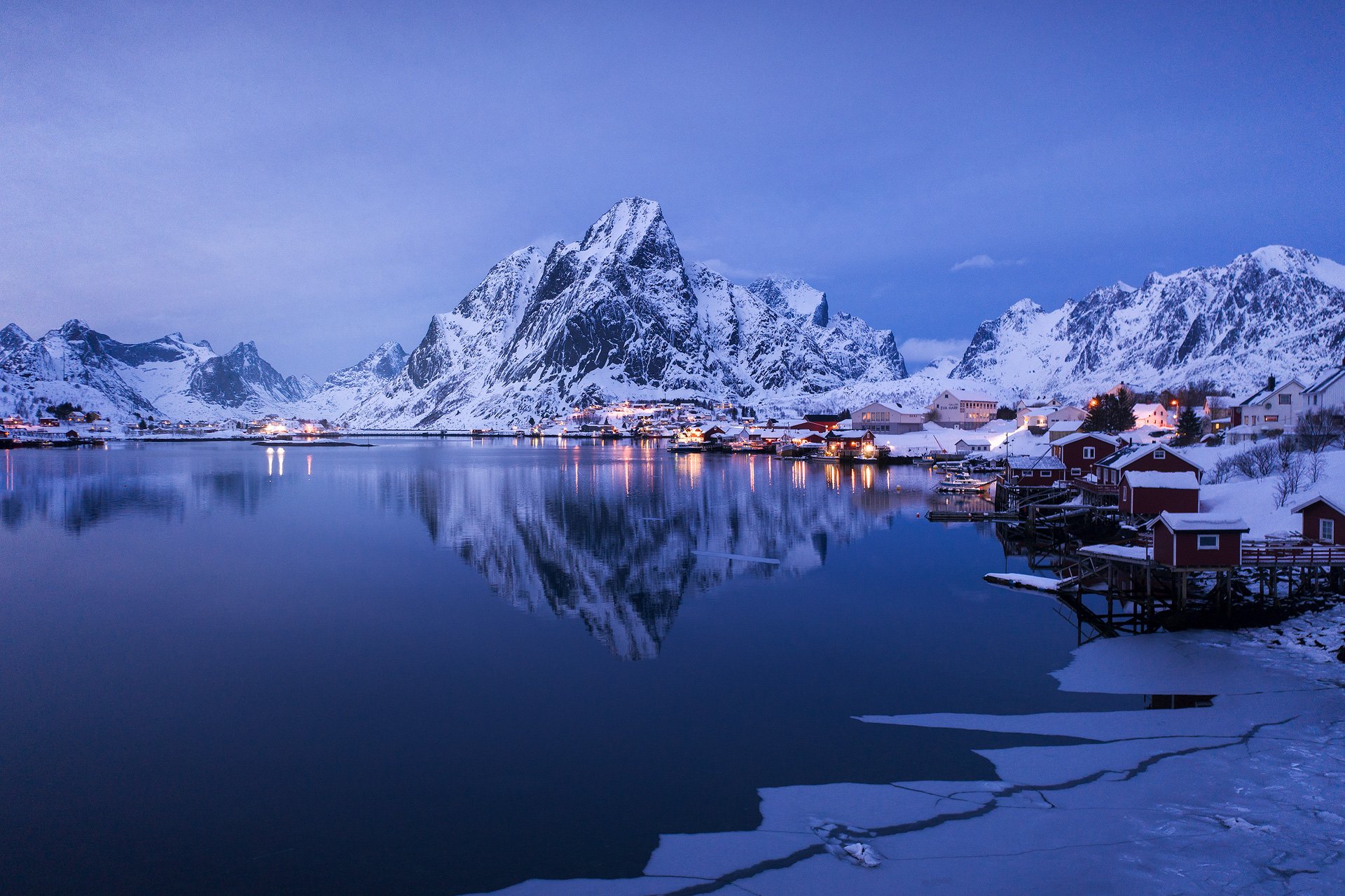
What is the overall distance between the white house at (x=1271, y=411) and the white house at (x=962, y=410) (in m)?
66.0

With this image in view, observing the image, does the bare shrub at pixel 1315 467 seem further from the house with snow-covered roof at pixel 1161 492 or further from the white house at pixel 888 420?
the white house at pixel 888 420

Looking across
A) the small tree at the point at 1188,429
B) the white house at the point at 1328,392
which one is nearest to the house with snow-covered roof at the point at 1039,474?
the white house at the point at 1328,392

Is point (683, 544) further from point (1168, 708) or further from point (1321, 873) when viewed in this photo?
point (1321, 873)

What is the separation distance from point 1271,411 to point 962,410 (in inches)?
2826

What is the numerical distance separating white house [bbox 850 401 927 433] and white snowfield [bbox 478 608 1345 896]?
11285 centimetres

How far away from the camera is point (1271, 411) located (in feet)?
224

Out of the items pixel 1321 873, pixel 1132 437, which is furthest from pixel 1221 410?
pixel 1321 873

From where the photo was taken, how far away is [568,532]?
43.2 m

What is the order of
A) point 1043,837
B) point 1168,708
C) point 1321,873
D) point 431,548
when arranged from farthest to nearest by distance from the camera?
1. point 431,548
2. point 1168,708
3. point 1043,837
4. point 1321,873

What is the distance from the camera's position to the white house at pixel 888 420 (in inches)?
5034

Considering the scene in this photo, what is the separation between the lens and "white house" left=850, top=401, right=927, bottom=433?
420ft

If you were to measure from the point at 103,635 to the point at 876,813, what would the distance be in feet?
73.7

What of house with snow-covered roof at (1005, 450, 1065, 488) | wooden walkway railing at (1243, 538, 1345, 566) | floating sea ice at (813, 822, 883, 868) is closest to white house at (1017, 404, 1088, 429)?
house with snow-covered roof at (1005, 450, 1065, 488)

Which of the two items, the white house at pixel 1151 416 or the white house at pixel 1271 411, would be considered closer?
the white house at pixel 1271 411
